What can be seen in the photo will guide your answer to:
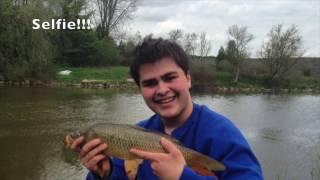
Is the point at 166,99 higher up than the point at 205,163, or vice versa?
the point at 166,99

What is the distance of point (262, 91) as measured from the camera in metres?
52.0

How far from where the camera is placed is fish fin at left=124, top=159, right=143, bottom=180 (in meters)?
2.62

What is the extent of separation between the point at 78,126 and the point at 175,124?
15940 millimetres

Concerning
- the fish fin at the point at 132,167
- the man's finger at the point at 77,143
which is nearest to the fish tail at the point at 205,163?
the fish fin at the point at 132,167

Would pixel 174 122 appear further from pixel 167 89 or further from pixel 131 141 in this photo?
pixel 131 141

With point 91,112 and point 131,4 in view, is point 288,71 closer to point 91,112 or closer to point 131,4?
point 131,4

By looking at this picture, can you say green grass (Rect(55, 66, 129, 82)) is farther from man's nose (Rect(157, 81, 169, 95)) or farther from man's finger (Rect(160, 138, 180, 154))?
A: man's finger (Rect(160, 138, 180, 154))

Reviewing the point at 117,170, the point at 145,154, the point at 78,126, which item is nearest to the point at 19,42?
the point at 78,126

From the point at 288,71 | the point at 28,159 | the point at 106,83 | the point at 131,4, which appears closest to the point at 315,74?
the point at 288,71

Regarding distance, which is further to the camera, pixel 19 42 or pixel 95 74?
pixel 95 74

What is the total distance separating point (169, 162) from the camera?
235cm

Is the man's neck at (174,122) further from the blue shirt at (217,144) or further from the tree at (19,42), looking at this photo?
the tree at (19,42)

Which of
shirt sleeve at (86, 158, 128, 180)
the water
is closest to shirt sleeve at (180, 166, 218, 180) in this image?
shirt sleeve at (86, 158, 128, 180)

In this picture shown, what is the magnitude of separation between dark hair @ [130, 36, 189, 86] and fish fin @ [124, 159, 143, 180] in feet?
1.80
